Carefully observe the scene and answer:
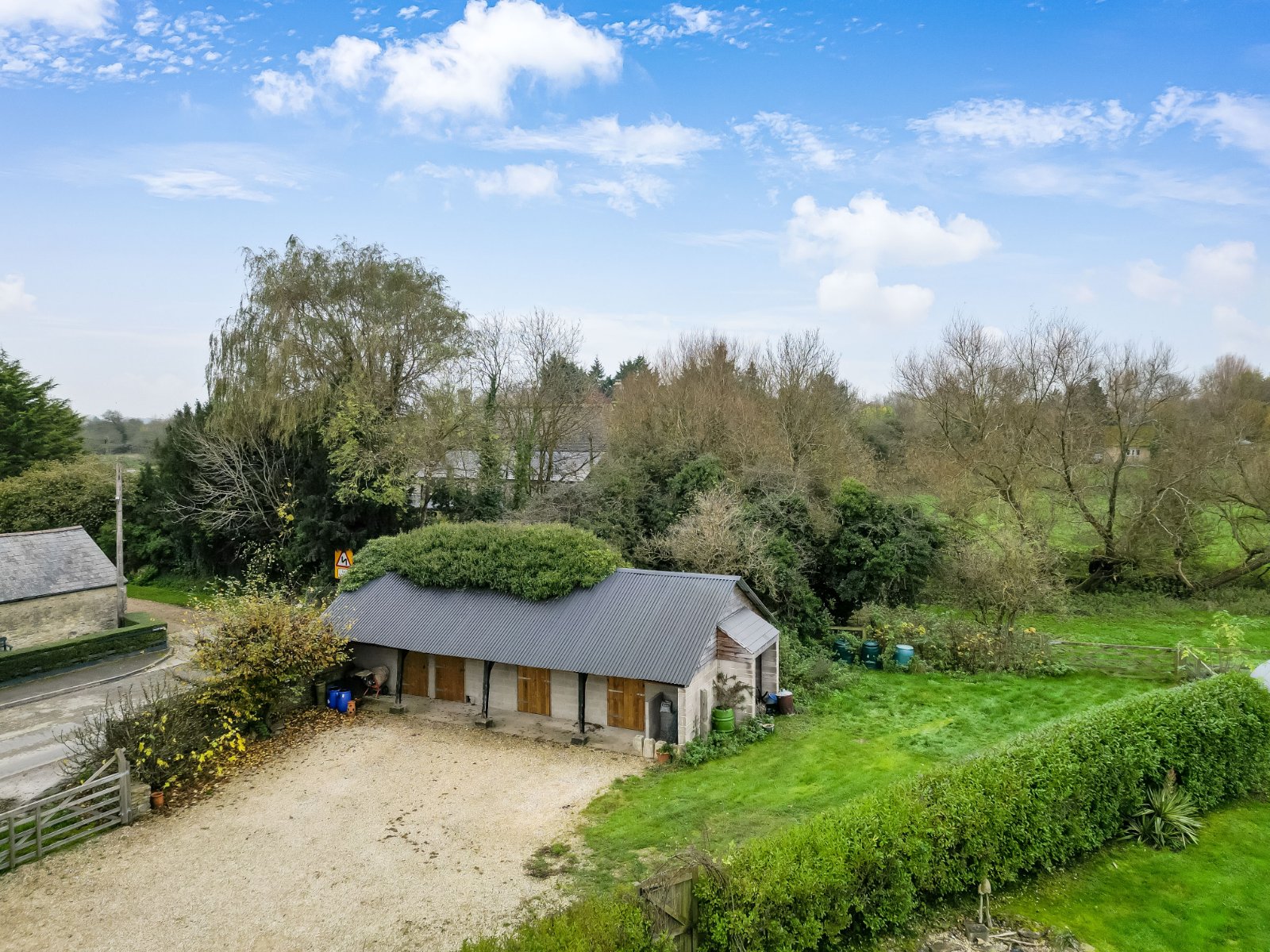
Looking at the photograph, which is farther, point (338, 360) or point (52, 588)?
point (338, 360)

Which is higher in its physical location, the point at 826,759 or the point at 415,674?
the point at 415,674

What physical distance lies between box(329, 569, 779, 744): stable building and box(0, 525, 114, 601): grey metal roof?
39.8ft

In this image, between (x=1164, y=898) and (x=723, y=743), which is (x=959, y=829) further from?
(x=723, y=743)

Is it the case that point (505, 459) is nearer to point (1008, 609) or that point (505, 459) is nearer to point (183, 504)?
point (183, 504)

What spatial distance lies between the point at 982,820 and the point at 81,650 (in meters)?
25.4

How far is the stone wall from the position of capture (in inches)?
891

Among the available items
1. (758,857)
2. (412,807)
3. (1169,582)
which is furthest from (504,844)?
(1169,582)

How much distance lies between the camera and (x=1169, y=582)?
1201 inches

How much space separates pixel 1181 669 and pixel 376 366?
28.8m

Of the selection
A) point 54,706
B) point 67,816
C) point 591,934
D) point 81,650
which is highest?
point 591,934

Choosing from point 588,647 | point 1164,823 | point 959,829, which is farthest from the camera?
point 588,647

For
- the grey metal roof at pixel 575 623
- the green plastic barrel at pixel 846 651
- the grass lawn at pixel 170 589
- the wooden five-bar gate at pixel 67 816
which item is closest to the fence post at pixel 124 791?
the wooden five-bar gate at pixel 67 816

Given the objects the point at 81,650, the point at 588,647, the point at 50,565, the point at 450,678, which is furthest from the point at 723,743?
the point at 50,565

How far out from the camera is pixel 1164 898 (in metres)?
9.77
